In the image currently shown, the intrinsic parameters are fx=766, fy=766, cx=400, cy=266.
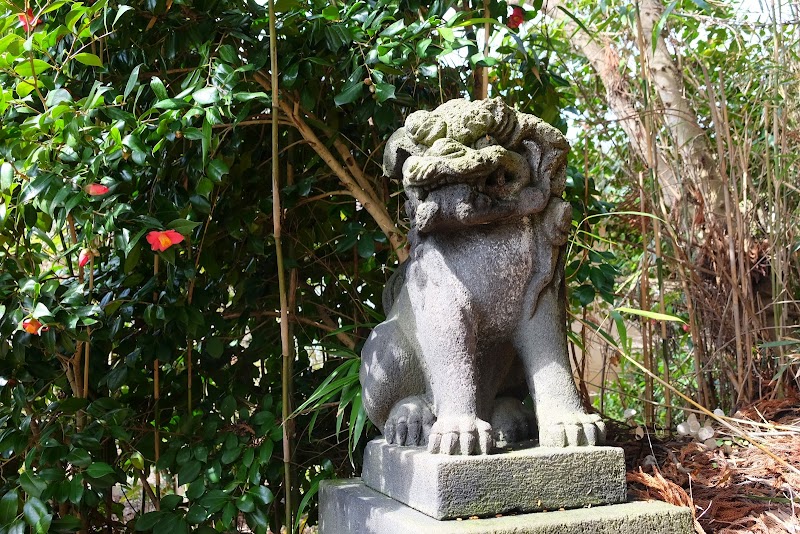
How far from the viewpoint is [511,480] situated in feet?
5.33

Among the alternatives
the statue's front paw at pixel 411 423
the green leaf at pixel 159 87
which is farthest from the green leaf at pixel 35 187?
the statue's front paw at pixel 411 423

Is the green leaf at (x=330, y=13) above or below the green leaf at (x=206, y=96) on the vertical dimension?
above

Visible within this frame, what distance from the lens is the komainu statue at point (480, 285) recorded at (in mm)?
1729

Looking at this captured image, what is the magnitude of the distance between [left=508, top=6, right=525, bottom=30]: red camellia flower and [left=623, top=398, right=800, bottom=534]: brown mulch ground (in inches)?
55.0

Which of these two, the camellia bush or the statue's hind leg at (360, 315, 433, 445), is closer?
the statue's hind leg at (360, 315, 433, 445)

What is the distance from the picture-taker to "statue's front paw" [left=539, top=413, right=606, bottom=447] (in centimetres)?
168

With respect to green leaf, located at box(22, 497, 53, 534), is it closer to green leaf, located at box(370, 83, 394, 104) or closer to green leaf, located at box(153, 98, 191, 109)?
green leaf, located at box(153, 98, 191, 109)

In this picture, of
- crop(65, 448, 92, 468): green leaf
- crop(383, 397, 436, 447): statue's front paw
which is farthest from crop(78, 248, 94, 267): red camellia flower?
crop(383, 397, 436, 447): statue's front paw

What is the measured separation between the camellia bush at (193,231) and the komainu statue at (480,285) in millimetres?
331

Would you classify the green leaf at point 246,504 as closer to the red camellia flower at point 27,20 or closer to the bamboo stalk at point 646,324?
the bamboo stalk at point 646,324

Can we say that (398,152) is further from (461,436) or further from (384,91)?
(461,436)

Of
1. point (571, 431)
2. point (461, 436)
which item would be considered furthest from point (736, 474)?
point (461, 436)

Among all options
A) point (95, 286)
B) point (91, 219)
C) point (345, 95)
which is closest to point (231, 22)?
point (345, 95)

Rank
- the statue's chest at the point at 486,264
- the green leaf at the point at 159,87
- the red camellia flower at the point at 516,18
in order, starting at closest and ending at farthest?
the statue's chest at the point at 486,264 < the green leaf at the point at 159,87 < the red camellia flower at the point at 516,18
